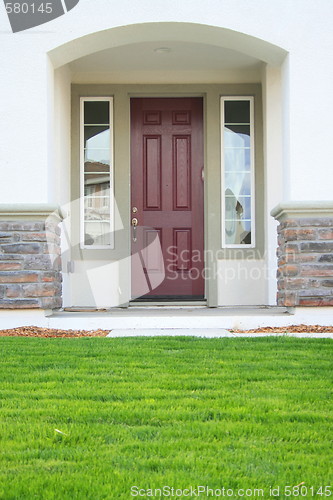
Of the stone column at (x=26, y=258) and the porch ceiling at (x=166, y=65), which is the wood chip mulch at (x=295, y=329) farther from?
the porch ceiling at (x=166, y=65)

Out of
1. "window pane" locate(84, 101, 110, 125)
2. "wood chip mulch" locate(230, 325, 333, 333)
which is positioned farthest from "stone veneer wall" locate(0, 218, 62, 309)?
"window pane" locate(84, 101, 110, 125)

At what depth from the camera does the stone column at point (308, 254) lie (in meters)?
6.77

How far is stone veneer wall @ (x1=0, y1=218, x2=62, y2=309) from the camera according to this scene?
667cm

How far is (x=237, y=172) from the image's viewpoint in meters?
8.89

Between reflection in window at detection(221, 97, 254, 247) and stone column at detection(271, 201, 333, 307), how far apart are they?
192 cm

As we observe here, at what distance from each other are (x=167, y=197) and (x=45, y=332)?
124 inches

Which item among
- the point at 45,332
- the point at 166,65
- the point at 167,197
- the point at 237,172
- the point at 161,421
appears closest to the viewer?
the point at 161,421

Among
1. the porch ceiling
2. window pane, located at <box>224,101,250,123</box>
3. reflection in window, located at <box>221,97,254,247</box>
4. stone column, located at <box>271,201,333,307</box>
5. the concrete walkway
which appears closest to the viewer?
the concrete walkway

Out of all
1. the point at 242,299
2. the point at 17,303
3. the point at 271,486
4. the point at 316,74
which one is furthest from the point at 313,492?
the point at 242,299

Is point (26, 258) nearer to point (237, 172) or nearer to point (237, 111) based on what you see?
point (237, 172)

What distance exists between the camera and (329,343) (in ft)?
18.0

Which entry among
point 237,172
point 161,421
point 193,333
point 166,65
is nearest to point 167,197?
point 237,172

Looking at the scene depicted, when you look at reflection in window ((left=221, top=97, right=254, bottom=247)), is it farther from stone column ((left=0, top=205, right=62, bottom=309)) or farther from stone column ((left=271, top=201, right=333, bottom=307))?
stone column ((left=0, top=205, right=62, bottom=309))

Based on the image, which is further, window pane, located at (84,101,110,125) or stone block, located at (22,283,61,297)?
window pane, located at (84,101,110,125)
